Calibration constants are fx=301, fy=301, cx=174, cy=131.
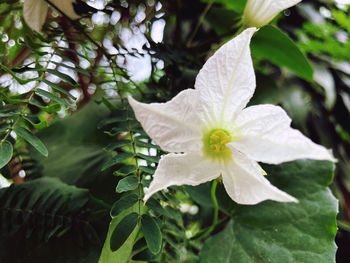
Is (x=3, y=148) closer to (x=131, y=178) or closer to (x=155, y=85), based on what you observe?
(x=131, y=178)

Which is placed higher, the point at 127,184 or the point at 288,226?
the point at 127,184

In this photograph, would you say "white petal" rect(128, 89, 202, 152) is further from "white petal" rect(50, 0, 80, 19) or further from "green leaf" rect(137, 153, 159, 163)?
"white petal" rect(50, 0, 80, 19)

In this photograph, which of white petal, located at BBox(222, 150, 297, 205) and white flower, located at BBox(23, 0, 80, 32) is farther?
white flower, located at BBox(23, 0, 80, 32)

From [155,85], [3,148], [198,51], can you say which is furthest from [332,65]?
[3,148]

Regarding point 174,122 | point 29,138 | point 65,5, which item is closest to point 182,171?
point 174,122

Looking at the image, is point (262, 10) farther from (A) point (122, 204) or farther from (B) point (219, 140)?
(A) point (122, 204)

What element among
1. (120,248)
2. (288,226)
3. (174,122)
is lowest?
(288,226)

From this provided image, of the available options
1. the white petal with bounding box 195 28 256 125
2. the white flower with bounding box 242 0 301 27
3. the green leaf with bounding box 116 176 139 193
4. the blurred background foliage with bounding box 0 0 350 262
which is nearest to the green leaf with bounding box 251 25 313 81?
the blurred background foliage with bounding box 0 0 350 262
